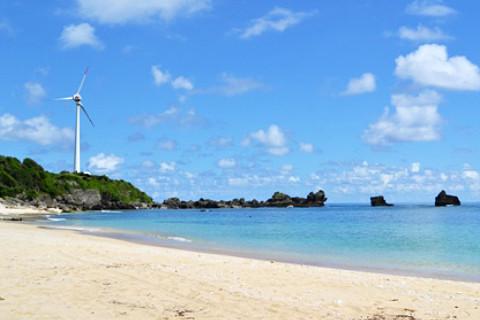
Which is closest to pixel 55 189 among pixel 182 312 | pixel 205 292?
pixel 205 292

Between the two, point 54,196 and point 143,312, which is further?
point 54,196

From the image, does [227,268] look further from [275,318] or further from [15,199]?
[15,199]

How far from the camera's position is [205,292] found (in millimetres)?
14492

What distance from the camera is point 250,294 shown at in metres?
14.5

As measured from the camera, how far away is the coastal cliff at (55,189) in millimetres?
125625

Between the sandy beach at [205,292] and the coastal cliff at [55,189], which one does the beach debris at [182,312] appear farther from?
the coastal cliff at [55,189]

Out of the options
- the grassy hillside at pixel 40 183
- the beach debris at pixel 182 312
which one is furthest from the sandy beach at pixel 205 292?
the grassy hillside at pixel 40 183

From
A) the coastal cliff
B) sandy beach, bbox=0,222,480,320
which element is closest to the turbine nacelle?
the coastal cliff

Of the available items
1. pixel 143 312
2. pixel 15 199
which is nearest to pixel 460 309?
pixel 143 312

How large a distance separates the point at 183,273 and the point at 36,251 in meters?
8.48

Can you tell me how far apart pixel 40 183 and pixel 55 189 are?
5473mm

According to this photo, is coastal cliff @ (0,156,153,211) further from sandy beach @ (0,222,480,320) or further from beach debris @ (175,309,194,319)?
beach debris @ (175,309,194,319)

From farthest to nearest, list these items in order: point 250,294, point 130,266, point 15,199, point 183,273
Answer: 1. point 15,199
2. point 130,266
3. point 183,273
4. point 250,294

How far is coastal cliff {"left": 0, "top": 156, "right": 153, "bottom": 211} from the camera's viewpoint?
126m
